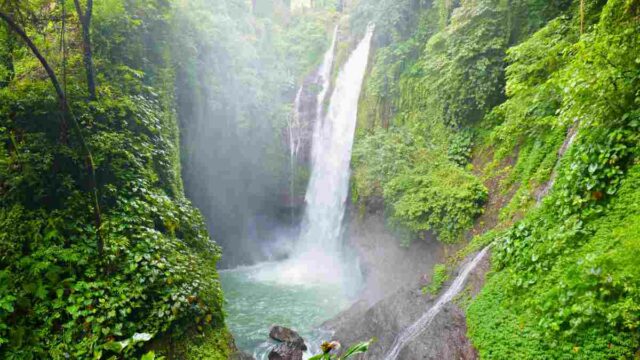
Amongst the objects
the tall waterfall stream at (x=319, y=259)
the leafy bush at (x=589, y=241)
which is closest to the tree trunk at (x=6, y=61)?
the tall waterfall stream at (x=319, y=259)

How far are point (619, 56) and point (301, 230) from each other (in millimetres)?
15252

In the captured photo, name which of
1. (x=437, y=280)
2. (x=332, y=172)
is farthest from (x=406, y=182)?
(x=332, y=172)

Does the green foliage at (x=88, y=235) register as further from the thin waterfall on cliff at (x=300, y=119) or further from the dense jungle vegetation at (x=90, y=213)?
the thin waterfall on cliff at (x=300, y=119)

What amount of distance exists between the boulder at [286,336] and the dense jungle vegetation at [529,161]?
3.59 m

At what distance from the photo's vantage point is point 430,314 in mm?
6766

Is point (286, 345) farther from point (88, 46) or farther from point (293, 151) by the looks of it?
point (293, 151)

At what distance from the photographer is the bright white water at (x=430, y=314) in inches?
250

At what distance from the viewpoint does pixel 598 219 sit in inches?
176

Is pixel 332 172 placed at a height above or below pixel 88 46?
below

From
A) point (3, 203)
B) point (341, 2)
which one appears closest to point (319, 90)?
point (341, 2)

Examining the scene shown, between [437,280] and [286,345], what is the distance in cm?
368

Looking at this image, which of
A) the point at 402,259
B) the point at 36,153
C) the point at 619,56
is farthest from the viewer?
the point at 402,259

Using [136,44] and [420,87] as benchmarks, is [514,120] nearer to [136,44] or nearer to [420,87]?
[420,87]

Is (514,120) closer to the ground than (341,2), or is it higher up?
closer to the ground
